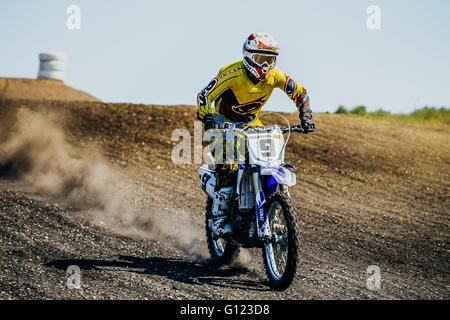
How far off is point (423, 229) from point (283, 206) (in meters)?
5.26

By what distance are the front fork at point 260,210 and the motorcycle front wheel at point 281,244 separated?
0.07 m

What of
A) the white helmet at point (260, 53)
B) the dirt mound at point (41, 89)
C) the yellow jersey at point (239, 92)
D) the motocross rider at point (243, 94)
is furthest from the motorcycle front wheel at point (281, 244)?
the dirt mound at point (41, 89)

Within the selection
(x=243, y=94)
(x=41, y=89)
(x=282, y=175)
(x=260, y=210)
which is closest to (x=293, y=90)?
(x=243, y=94)

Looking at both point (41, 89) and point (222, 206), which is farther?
point (41, 89)

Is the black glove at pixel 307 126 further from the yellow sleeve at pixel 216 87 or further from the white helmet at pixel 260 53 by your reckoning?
the yellow sleeve at pixel 216 87

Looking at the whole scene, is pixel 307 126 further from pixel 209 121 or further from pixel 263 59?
pixel 209 121

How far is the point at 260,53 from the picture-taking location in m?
6.23

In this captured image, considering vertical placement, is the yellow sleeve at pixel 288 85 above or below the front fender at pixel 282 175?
above

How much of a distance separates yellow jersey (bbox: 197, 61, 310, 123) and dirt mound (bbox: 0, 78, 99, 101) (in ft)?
68.1

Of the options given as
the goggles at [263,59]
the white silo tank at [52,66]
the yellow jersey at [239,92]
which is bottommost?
the yellow jersey at [239,92]

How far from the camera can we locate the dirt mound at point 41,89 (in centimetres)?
2631

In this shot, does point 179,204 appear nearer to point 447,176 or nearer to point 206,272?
point 206,272

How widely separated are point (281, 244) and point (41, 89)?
24809mm

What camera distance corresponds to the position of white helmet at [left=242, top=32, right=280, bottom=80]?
6242 mm
